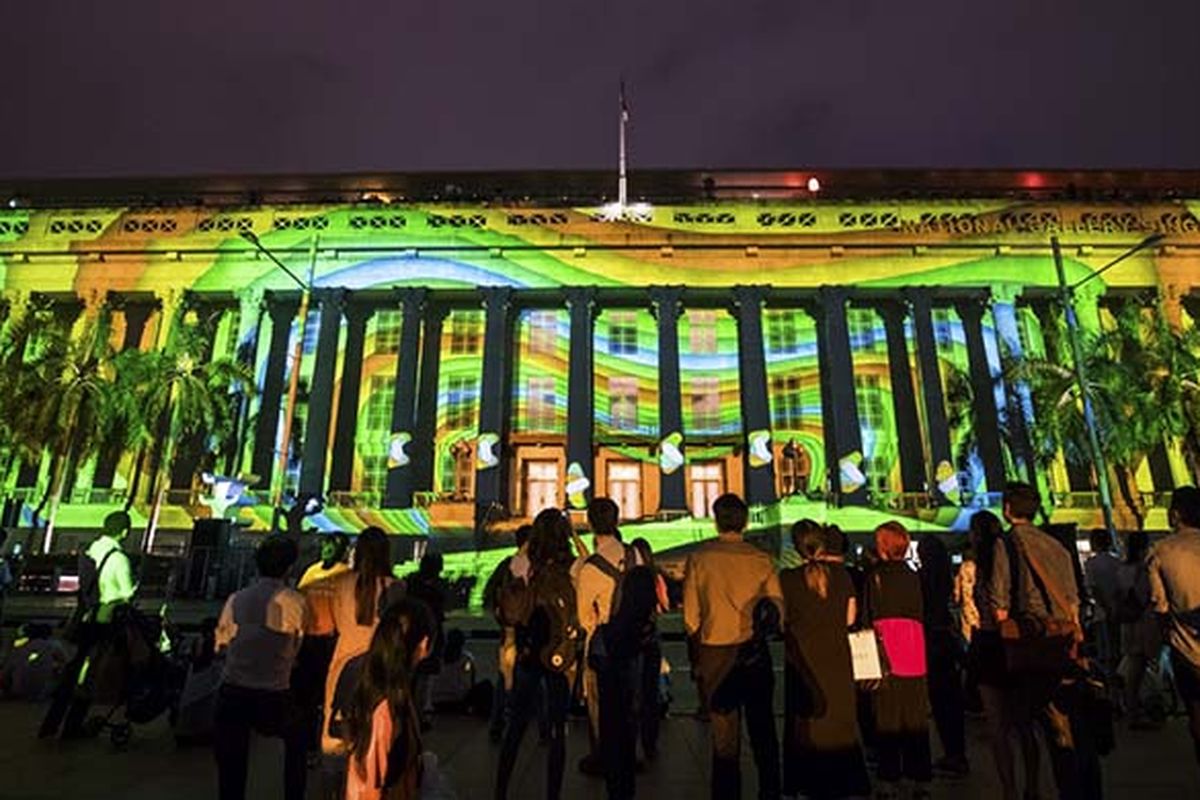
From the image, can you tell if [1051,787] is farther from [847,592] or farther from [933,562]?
[847,592]

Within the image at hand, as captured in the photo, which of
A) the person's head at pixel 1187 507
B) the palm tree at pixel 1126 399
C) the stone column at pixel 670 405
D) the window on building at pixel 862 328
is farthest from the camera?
the window on building at pixel 862 328

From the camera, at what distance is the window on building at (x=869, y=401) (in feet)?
118

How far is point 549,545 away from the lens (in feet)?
17.8

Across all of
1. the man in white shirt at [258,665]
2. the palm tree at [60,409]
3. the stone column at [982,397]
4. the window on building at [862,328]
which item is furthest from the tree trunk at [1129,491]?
the palm tree at [60,409]

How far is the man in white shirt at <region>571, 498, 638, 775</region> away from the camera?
211 inches

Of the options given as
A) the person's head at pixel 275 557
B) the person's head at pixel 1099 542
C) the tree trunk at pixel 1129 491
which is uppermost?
the tree trunk at pixel 1129 491

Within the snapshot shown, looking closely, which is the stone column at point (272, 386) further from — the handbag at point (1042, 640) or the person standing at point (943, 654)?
the handbag at point (1042, 640)

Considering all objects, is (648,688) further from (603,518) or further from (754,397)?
(754,397)

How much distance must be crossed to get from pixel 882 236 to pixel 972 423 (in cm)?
1033

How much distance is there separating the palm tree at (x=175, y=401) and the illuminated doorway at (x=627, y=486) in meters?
17.7

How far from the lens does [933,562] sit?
673cm

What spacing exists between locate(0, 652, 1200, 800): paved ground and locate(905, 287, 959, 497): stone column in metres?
27.8

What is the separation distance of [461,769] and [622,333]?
32.4 metres

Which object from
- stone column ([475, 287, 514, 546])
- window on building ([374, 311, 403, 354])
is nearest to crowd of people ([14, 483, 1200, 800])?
stone column ([475, 287, 514, 546])
